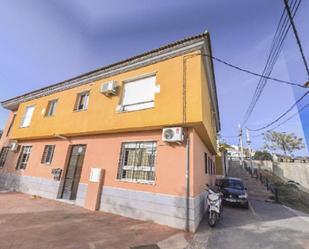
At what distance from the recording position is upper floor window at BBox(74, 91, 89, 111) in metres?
10.0

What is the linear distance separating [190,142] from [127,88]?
417 centimetres

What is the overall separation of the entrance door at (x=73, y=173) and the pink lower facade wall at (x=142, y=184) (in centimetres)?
36

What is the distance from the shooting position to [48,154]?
1088 centimetres

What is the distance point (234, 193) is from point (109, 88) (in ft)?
30.4

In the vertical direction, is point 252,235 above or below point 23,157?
below

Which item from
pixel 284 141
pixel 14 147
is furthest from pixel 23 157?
pixel 284 141

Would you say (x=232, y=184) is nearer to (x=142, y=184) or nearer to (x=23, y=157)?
(x=142, y=184)

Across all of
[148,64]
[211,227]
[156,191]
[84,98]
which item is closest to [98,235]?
[156,191]

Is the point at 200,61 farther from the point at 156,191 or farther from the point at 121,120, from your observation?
the point at 156,191

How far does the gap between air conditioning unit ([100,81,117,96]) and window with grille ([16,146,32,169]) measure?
7.94 metres

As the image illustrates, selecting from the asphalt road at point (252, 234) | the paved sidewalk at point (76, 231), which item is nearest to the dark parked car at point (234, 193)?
the asphalt road at point (252, 234)

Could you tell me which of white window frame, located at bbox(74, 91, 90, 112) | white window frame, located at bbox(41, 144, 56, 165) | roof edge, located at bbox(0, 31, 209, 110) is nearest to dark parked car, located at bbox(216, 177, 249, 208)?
roof edge, located at bbox(0, 31, 209, 110)

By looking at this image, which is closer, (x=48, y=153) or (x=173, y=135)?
(x=173, y=135)

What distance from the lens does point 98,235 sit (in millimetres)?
4867
